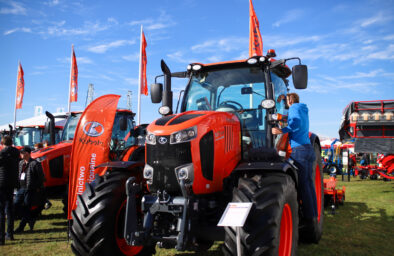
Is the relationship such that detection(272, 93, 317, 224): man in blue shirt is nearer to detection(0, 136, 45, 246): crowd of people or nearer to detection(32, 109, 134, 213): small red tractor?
detection(32, 109, 134, 213): small red tractor

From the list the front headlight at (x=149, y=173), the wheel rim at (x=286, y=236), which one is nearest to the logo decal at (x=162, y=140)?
the front headlight at (x=149, y=173)

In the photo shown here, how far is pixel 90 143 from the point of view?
5.88 m

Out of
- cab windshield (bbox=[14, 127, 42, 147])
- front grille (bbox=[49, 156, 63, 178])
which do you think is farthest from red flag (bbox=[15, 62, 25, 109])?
front grille (bbox=[49, 156, 63, 178])

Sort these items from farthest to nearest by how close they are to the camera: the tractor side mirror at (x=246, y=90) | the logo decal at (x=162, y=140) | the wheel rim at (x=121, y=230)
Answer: the tractor side mirror at (x=246, y=90)
the wheel rim at (x=121, y=230)
the logo decal at (x=162, y=140)

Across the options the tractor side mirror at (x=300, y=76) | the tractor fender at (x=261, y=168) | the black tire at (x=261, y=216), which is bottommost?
the black tire at (x=261, y=216)

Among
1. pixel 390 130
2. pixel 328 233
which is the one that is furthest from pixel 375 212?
pixel 390 130

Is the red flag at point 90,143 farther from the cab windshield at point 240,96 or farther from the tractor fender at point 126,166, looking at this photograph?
the cab windshield at point 240,96

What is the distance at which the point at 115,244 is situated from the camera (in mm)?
3580

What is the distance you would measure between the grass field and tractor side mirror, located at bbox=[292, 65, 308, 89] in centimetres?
252

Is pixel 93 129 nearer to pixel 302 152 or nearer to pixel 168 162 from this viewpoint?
pixel 168 162

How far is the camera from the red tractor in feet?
9.74

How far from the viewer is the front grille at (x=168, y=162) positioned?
126 inches

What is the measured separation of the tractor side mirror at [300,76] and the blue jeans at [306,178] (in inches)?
35.8

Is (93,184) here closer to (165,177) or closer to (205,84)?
(165,177)
